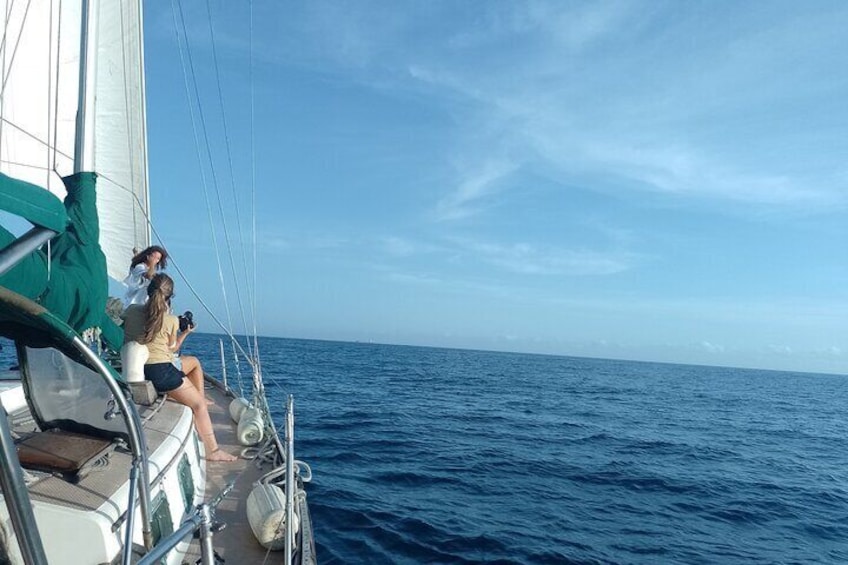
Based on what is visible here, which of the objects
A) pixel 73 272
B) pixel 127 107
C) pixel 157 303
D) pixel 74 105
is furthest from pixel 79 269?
pixel 127 107

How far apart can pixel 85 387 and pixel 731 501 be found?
14012 mm

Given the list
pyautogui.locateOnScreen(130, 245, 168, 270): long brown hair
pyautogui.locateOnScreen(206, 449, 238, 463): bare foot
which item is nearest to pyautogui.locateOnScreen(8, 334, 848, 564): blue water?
pyautogui.locateOnScreen(206, 449, 238, 463): bare foot

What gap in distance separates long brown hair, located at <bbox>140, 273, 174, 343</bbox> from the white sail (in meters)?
1.03

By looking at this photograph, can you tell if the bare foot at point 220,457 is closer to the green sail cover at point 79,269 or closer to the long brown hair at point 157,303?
the long brown hair at point 157,303

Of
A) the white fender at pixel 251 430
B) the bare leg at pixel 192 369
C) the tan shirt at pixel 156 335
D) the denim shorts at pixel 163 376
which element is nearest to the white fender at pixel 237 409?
the white fender at pixel 251 430

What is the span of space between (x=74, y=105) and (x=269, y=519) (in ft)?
19.7

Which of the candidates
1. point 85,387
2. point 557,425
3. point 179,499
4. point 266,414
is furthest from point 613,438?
point 85,387

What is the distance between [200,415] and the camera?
6262 millimetres

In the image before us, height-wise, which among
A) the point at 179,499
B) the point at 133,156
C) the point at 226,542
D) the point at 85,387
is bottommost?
the point at 226,542

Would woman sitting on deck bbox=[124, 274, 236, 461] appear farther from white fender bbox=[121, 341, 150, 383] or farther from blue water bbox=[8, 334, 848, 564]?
blue water bbox=[8, 334, 848, 564]

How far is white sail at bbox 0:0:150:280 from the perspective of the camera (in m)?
6.46

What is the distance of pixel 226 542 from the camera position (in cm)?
487

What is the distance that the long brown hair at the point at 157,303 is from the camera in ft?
17.8

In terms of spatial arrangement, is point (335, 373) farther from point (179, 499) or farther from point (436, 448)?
point (179, 499)
